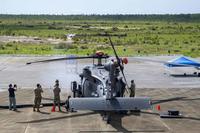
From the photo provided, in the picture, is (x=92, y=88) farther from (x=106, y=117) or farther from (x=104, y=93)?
(x=104, y=93)

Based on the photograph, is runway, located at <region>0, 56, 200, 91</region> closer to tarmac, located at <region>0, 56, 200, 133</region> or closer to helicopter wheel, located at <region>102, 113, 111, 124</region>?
tarmac, located at <region>0, 56, 200, 133</region>

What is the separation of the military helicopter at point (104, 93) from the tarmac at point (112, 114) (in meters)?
1.25

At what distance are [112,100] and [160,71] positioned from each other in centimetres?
2371

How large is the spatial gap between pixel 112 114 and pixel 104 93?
2392 mm

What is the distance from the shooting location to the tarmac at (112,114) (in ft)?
63.8

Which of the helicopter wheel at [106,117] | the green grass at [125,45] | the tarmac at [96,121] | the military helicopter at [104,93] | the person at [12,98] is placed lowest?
the tarmac at [96,121]

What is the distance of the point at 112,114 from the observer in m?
21.6

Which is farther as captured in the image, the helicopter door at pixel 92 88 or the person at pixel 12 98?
the person at pixel 12 98

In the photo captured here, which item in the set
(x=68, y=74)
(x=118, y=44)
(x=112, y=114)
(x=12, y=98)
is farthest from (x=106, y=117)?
(x=118, y=44)

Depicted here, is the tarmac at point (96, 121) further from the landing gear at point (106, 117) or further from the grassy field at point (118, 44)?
the grassy field at point (118, 44)

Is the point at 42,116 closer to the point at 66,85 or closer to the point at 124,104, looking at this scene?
the point at 124,104

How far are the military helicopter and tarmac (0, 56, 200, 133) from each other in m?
1.25

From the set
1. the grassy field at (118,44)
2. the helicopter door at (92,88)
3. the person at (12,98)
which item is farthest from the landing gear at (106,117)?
the person at (12,98)

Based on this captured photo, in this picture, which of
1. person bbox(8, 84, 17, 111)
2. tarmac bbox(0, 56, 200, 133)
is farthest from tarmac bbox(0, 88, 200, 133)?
person bbox(8, 84, 17, 111)
